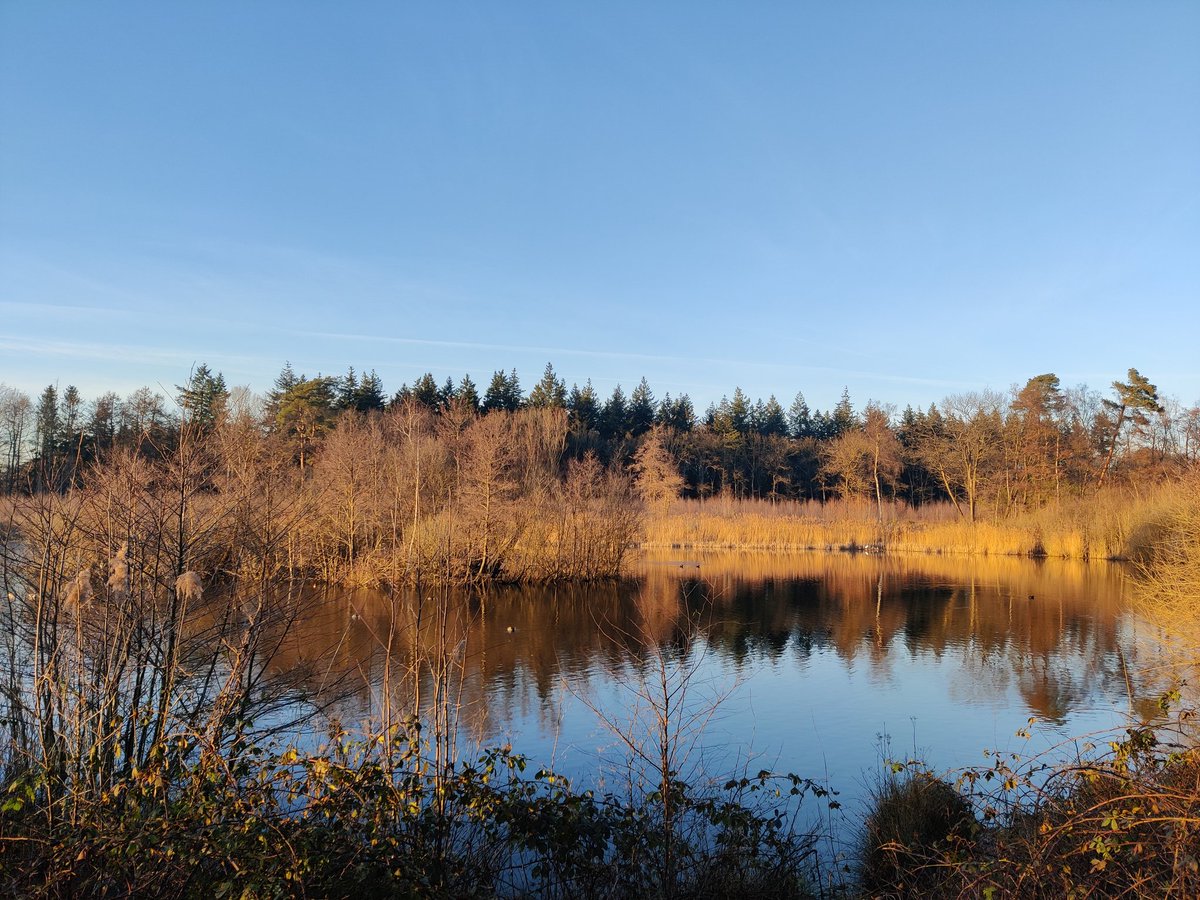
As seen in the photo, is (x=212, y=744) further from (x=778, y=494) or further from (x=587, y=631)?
(x=778, y=494)

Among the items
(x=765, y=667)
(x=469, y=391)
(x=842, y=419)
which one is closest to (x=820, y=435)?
(x=842, y=419)

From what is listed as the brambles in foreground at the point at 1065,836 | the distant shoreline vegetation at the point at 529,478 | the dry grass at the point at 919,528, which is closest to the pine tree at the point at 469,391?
the distant shoreline vegetation at the point at 529,478

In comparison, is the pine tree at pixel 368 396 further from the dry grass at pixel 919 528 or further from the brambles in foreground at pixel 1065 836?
the brambles in foreground at pixel 1065 836

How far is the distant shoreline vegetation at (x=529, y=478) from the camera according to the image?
5.48m

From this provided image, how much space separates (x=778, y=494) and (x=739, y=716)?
5459cm

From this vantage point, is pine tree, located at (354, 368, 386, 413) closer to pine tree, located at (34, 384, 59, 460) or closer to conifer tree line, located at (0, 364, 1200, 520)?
conifer tree line, located at (0, 364, 1200, 520)

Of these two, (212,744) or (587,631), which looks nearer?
(212,744)

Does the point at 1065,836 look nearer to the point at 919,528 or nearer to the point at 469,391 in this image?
the point at 919,528

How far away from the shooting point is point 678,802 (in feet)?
15.1

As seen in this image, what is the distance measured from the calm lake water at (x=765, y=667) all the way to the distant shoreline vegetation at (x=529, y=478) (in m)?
1.31

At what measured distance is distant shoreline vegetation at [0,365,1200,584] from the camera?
216 inches

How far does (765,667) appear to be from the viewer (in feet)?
42.3

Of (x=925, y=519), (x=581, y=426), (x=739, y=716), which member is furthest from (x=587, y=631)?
(x=581, y=426)

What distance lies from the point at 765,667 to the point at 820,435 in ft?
Result: 214
